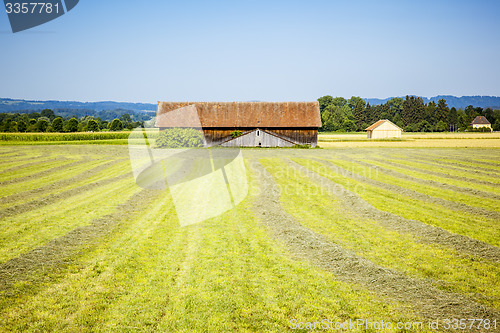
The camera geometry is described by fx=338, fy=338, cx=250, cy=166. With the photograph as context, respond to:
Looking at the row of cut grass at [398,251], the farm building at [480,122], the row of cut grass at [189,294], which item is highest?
the farm building at [480,122]

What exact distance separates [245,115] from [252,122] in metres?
1.97

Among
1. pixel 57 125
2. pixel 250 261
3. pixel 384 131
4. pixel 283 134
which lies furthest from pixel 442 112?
pixel 250 261

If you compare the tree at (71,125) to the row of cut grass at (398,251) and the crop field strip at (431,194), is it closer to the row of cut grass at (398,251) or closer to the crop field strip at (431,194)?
the crop field strip at (431,194)

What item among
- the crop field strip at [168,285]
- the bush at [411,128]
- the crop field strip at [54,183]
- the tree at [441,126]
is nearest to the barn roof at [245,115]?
the crop field strip at [54,183]

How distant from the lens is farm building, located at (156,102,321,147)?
2110 inches

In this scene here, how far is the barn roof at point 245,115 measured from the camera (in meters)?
55.5

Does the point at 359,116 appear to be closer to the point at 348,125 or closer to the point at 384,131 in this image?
the point at 348,125

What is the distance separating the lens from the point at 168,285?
279 inches

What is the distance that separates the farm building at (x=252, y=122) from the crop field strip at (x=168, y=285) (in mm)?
43205

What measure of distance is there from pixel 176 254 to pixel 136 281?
1.70 metres

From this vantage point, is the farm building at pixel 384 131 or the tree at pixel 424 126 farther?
the tree at pixel 424 126

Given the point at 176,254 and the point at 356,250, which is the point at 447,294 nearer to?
the point at 356,250

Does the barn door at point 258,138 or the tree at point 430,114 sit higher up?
the tree at point 430,114

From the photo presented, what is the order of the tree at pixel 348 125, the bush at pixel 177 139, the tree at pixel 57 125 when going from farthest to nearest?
1. the tree at pixel 348 125
2. the tree at pixel 57 125
3. the bush at pixel 177 139
